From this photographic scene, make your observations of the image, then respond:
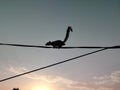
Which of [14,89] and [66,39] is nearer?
[66,39]

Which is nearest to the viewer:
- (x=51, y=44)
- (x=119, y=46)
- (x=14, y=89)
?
(x=119, y=46)

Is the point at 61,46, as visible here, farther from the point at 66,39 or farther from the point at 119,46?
the point at 119,46

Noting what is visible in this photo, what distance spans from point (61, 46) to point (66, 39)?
0.38 meters

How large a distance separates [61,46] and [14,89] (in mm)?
11106

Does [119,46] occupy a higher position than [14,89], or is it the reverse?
[119,46]

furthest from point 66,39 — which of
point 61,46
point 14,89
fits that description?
point 14,89

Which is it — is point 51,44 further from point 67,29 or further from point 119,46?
point 119,46

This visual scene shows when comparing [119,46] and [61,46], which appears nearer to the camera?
[119,46]

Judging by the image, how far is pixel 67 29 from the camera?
8398mm

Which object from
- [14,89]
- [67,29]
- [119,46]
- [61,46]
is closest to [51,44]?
[61,46]

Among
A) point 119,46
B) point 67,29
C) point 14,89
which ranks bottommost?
point 14,89

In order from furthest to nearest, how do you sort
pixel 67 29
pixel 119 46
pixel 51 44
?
1. pixel 51 44
2. pixel 67 29
3. pixel 119 46

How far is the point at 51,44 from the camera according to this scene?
925 centimetres

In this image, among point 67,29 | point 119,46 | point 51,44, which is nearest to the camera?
point 119,46
